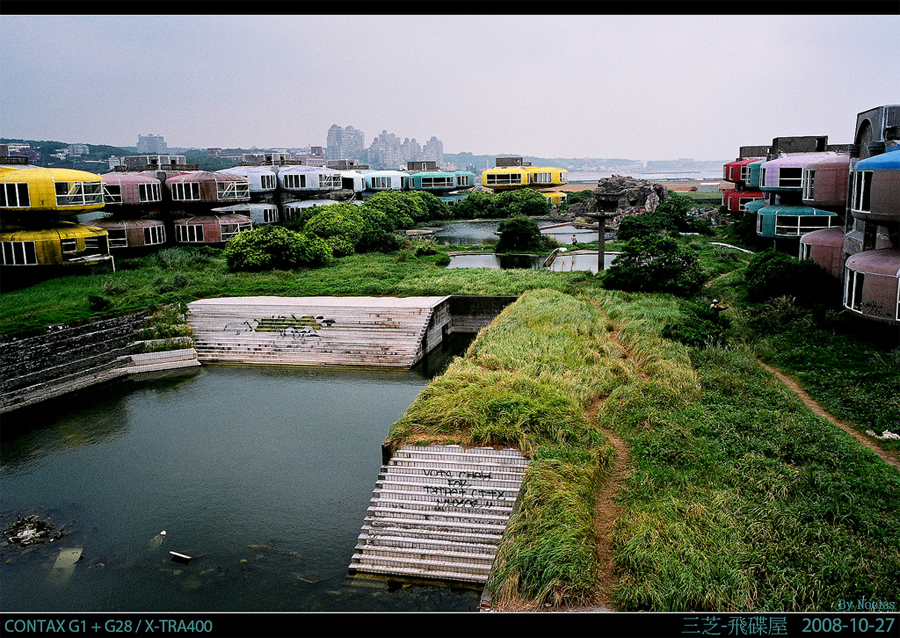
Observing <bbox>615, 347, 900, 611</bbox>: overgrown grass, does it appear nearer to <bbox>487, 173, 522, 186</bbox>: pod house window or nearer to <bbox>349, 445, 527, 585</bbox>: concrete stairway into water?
<bbox>349, 445, 527, 585</bbox>: concrete stairway into water

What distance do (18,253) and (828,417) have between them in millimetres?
27536

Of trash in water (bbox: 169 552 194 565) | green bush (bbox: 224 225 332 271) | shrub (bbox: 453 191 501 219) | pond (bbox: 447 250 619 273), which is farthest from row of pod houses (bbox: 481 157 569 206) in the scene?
trash in water (bbox: 169 552 194 565)

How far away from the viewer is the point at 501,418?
12.6 m

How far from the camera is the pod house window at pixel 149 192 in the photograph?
34031mm

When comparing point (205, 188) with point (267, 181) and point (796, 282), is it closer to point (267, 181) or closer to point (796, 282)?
point (267, 181)

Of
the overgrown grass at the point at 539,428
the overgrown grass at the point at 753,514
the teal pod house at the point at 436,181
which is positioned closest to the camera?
the overgrown grass at the point at 753,514

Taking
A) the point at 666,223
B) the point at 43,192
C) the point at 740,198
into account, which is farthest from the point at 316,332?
the point at 740,198

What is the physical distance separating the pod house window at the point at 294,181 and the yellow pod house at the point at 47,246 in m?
18.7

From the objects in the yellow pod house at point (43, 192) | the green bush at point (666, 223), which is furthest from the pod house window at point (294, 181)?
the green bush at point (666, 223)

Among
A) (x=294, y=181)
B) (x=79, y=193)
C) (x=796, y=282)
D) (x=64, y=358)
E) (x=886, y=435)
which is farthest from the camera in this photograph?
(x=294, y=181)

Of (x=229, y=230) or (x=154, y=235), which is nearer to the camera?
(x=154, y=235)

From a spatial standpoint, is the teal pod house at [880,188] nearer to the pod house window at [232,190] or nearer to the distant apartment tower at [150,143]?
the distant apartment tower at [150,143]

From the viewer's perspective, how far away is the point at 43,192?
2600 centimetres
